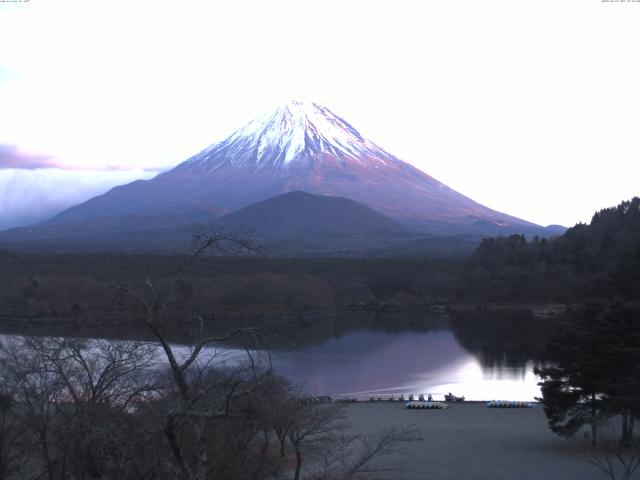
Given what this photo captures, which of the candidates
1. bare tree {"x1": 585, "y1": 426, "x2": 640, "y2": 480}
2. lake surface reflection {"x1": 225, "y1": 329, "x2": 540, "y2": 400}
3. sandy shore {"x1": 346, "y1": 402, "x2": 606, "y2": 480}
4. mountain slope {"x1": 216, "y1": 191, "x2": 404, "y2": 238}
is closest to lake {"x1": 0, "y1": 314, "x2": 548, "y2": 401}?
lake surface reflection {"x1": 225, "y1": 329, "x2": 540, "y2": 400}

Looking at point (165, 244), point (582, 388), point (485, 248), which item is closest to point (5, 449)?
point (582, 388)

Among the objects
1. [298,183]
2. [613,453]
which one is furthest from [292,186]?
[613,453]

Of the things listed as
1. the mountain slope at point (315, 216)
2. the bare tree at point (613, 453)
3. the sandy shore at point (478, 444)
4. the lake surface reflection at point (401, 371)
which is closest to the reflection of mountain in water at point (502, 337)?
the lake surface reflection at point (401, 371)

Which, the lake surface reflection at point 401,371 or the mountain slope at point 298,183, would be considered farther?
the mountain slope at point 298,183

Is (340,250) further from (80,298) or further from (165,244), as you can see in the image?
(80,298)

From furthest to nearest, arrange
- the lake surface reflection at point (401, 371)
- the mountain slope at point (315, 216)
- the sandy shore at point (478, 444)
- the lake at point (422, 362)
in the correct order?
1. the mountain slope at point (315, 216)
2. the lake at point (422, 362)
3. the lake surface reflection at point (401, 371)
4. the sandy shore at point (478, 444)

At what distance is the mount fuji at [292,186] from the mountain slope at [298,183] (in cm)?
9

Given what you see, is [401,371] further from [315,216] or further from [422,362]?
[315,216]

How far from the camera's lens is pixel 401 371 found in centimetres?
1809

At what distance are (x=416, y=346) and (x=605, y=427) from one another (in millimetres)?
12354

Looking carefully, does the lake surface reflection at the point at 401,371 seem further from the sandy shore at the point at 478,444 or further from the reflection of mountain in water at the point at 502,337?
the sandy shore at the point at 478,444

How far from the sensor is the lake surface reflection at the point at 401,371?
15688mm

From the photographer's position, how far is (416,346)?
22.1m

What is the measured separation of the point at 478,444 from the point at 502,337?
13.7 metres
